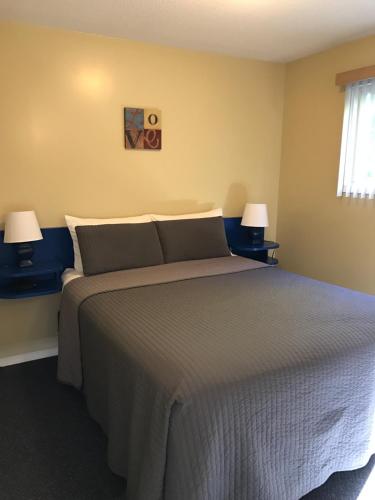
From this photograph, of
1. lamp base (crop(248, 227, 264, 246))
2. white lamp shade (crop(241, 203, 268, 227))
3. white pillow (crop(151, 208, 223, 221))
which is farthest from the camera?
lamp base (crop(248, 227, 264, 246))

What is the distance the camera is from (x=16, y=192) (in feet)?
8.68

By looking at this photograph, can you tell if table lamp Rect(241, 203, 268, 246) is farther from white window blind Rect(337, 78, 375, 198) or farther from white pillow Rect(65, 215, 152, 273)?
white pillow Rect(65, 215, 152, 273)

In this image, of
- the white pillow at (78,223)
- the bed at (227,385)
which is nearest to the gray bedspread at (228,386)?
the bed at (227,385)

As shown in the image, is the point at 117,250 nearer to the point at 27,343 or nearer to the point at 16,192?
the point at 16,192

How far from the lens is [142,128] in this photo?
301 centimetres

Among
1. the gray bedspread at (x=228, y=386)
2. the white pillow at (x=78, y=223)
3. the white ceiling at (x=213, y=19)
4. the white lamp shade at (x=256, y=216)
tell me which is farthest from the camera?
the white lamp shade at (x=256, y=216)

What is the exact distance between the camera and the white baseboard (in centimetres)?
277

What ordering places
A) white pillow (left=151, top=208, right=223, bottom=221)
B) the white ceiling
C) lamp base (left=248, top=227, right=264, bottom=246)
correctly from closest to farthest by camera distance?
the white ceiling → white pillow (left=151, top=208, right=223, bottom=221) → lamp base (left=248, top=227, right=264, bottom=246)

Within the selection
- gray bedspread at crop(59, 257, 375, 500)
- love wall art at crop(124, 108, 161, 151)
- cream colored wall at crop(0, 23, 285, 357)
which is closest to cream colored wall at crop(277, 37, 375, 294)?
cream colored wall at crop(0, 23, 285, 357)

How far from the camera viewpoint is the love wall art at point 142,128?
9.68 ft

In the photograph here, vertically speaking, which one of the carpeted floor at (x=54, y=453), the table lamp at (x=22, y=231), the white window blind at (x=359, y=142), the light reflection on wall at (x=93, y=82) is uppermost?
the light reflection on wall at (x=93, y=82)

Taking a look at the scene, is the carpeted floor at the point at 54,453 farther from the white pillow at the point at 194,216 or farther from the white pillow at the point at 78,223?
the white pillow at the point at 194,216

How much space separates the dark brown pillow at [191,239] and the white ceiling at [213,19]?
4.45ft

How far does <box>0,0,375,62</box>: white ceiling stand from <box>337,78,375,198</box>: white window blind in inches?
16.2
